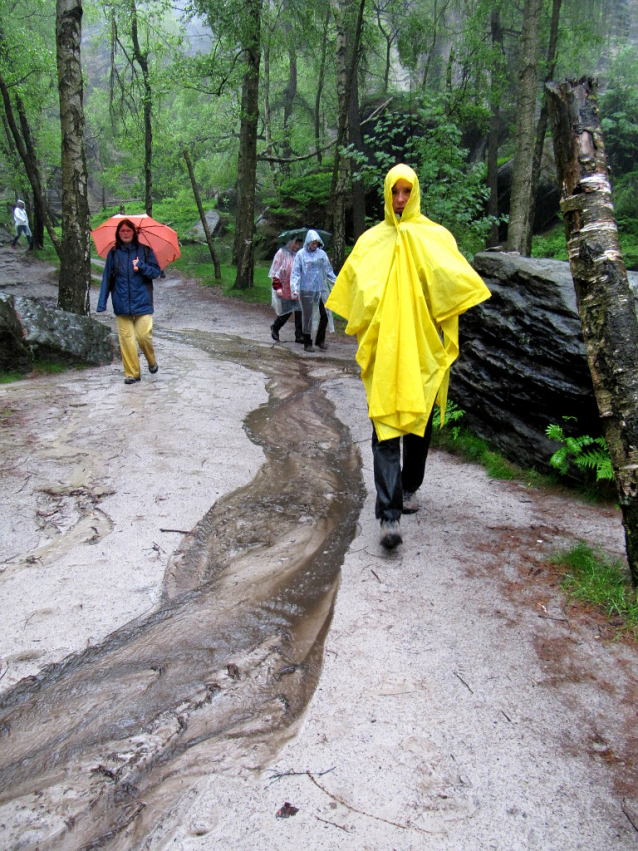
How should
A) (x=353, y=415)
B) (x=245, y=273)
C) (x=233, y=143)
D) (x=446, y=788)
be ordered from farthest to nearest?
(x=233, y=143) → (x=245, y=273) → (x=353, y=415) → (x=446, y=788)

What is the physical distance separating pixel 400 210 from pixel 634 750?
3.24m

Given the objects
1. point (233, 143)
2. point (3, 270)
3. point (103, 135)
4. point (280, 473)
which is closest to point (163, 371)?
point (280, 473)

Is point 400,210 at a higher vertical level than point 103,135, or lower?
lower

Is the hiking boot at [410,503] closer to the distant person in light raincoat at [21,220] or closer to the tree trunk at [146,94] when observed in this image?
the tree trunk at [146,94]

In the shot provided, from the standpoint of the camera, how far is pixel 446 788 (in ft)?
7.16

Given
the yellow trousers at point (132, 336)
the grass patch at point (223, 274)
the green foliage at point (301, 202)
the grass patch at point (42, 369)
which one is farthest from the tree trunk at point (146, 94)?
the yellow trousers at point (132, 336)

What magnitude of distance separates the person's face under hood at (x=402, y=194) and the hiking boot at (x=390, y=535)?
195cm

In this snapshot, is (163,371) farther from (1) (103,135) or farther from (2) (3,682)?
(1) (103,135)

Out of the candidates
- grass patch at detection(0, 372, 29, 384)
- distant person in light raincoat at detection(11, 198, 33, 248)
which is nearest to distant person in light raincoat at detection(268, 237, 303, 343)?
grass patch at detection(0, 372, 29, 384)

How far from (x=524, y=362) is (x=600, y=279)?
1933 millimetres

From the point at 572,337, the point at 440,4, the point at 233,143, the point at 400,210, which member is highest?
the point at 440,4

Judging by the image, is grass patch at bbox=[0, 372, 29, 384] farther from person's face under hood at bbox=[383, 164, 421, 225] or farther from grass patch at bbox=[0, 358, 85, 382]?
person's face under hood at bbox=[383, 164, 421, 225]

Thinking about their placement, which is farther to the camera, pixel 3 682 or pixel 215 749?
pixel 3 682

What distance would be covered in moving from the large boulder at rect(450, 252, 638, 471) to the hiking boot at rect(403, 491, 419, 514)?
1239 mm
